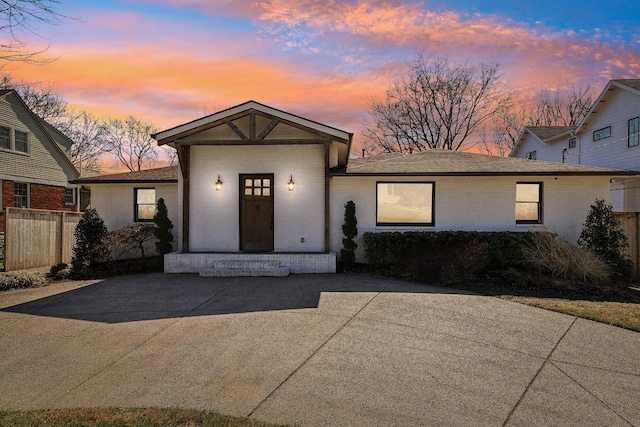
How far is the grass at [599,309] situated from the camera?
6230mm

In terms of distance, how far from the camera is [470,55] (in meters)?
28.8

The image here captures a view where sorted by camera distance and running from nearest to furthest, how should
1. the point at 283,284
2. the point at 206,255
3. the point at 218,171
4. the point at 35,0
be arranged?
1. the point at 35,0
2. the point at 283,284
3. the point at 206,255
4. the point at 218,171

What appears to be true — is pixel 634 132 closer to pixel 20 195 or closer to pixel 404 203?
pixel 404 203

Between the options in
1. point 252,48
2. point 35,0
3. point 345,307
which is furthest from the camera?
point 252,48

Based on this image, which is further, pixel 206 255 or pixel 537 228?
pixel 537 228

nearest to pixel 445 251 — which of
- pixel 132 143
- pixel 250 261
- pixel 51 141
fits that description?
pixel 250 261

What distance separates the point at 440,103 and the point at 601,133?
14488 millimetres

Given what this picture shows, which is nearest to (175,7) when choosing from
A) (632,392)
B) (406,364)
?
(406,364)

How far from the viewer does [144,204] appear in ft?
43.6

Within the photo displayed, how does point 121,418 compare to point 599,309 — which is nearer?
point 121,418

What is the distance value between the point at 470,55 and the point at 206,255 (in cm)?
2737

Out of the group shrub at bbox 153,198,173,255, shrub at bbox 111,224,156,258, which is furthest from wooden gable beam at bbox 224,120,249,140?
shrub at bbox 111,224,156,258

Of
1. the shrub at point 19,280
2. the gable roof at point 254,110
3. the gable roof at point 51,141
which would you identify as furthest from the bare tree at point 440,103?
the shrub at point 19,280

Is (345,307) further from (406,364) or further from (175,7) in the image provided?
(175,7)
